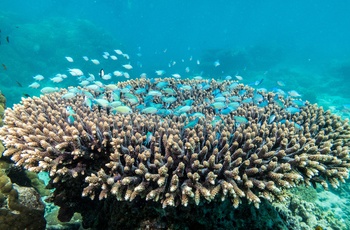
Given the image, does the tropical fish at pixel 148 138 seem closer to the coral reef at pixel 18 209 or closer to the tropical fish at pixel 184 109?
the tropical fish at pixel 184 109

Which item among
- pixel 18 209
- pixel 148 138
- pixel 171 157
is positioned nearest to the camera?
pixel 171 157

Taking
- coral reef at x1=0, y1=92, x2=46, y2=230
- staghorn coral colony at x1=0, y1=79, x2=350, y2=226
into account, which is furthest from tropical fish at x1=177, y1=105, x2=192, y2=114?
coral reef at x1=0, y1=92, x2=46, y2=230

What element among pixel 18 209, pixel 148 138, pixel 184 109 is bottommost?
pixel 18 209

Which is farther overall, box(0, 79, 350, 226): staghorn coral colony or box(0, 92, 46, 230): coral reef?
box(0, 92, 46, 230): coral reef

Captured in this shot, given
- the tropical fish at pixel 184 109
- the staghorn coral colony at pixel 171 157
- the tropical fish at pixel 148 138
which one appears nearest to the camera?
the staghorn coral colony at pixel 171 157

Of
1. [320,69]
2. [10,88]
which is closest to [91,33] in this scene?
[10,88]

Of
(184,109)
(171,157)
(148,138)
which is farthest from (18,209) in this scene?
(184,109)

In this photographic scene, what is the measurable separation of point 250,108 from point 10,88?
1028 inches

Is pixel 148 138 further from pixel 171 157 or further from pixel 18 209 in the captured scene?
pixel 18 209

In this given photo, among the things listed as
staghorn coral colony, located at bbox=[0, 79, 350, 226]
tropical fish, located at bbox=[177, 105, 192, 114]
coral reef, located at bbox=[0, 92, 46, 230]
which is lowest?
coral reef, located at bbox=[0, 92, 46, 230]

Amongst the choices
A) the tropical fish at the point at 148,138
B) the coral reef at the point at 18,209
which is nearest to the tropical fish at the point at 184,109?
the tropical fish at the point at 148,138

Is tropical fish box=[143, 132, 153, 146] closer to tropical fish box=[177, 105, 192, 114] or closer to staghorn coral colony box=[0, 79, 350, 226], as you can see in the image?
staghorn coral colony box=[0, 79, 350, 226]

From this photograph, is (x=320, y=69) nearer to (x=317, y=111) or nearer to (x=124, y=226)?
(x=317, y=111)

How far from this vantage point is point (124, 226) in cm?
325
